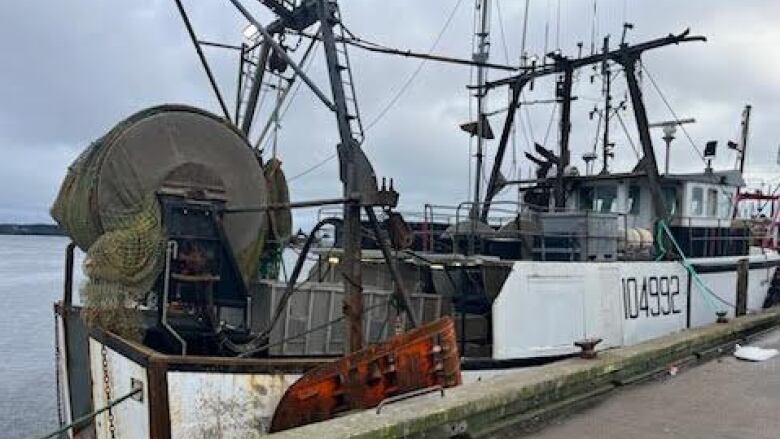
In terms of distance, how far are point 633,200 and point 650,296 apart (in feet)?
10.3

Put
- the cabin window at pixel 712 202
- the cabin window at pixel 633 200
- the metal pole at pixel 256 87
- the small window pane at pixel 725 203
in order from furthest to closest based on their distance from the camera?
the small window pane at pixel 725 203, the cabin window at pixel 712 202, the cabin window at pixel 633 200, the metal pole at pixel 256 87

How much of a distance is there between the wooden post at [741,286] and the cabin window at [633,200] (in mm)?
2479

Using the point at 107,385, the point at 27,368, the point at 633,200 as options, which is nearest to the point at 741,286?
the point at 633,200

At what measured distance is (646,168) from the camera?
45.2 feet

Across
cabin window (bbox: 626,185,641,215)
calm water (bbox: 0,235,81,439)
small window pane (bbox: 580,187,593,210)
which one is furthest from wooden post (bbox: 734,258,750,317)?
calm water (bbox: 0,235,81,439)

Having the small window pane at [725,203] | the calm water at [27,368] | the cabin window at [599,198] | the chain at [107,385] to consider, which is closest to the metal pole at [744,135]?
the small window pane at [725,203]

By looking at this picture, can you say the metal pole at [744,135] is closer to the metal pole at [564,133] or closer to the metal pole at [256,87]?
the metal pole at [564,133]

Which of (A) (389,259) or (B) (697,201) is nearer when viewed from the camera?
A: (A) (389,259)

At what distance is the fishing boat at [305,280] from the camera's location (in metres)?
7.89

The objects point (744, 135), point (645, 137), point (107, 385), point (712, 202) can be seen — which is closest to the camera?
point (107, 385)

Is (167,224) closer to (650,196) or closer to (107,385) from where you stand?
(107,385)

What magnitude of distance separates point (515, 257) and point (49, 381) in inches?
652

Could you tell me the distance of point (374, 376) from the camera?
26.0 ft

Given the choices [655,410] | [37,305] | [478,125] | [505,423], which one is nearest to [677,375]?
[655,410]
